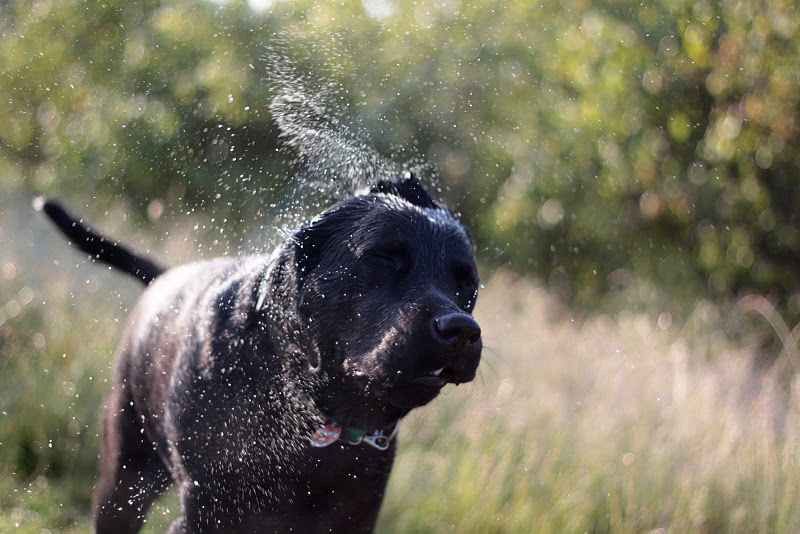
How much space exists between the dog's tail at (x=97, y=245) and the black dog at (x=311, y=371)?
1.07 m

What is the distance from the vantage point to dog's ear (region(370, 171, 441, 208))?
274cm

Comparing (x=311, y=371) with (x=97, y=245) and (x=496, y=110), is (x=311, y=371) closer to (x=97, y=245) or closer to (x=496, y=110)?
(x=97, y=245)

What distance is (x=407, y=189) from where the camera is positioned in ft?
9.03


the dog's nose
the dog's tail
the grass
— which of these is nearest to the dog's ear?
the grass

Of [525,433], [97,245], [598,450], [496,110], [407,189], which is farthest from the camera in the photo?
[496,110]

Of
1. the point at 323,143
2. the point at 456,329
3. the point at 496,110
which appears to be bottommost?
the point at 496,110

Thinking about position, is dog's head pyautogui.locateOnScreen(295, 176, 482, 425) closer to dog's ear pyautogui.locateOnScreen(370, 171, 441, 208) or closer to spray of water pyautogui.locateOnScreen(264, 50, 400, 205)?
dog's ear pyautogui.locateOnScreen(370, 171, 441, 208)

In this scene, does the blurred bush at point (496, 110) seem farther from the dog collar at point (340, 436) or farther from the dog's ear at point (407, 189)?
the dog collar at point (340, 436)

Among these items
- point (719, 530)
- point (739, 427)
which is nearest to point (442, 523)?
point (719, 530)

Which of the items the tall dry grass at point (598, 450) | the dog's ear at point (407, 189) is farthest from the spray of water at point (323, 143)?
the tall dry grass at point (598, 450)

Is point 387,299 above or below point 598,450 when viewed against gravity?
above

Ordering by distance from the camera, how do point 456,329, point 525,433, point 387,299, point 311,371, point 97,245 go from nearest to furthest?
point 456,329, point 387,299, point 311,371, point 97,245, point 525,433

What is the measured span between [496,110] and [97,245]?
5.40m

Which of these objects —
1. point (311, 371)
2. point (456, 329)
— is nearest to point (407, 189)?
point (311, 371)
